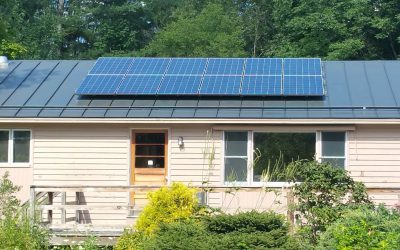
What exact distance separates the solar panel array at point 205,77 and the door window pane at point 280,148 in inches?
40.0

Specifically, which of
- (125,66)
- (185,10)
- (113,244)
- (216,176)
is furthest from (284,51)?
(113,244)

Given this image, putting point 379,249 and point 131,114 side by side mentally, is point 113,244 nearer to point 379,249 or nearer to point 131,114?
point 131,114

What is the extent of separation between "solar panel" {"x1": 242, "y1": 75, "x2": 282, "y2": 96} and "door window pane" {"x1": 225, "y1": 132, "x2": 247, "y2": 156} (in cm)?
103

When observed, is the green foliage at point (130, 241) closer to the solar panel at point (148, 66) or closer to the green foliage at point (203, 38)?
the solar panel at point (148, 66)

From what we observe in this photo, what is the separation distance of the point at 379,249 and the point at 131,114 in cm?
741

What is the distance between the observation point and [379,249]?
9.50m

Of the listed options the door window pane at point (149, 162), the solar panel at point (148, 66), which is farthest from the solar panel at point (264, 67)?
the door window pane at point (149, 162)

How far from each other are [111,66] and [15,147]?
3466 mm

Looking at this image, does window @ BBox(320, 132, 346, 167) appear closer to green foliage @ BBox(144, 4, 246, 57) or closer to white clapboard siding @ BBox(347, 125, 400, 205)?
white clapboard siding @ BBox(347, 125, 400, 205)

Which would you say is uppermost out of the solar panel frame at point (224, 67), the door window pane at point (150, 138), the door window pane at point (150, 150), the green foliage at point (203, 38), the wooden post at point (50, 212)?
the green foliage at point (203, 38)

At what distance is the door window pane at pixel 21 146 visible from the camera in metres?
16.1

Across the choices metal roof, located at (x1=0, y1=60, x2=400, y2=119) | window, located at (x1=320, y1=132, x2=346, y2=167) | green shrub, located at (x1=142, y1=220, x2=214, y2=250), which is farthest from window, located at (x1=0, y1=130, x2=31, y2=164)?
window, located at (x1=320, y1=132, x2=346, y2=167)

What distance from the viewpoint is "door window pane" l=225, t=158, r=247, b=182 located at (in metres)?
15.7

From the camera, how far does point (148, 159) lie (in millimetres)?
16047
